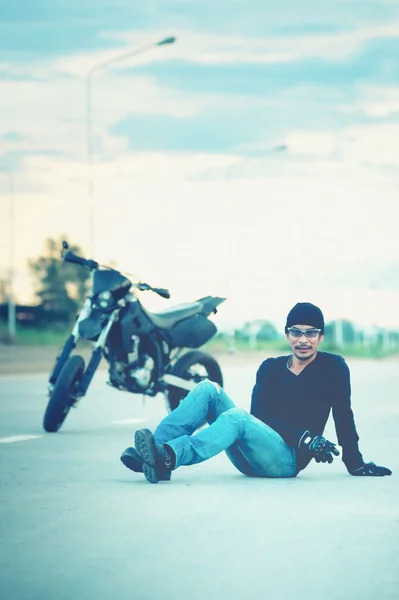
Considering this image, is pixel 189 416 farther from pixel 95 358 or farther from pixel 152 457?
pixel 95 358

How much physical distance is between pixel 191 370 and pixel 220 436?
19.5 ft

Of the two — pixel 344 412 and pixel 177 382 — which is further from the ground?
pixel 344 412

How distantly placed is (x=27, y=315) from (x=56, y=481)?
263ft

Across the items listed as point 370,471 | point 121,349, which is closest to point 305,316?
point 370,471

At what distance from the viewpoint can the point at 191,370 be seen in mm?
14922

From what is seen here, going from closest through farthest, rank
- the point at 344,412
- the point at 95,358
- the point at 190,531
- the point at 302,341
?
the point at 190,531, the point at 302,341, the point at 344,412, the point at 95,358

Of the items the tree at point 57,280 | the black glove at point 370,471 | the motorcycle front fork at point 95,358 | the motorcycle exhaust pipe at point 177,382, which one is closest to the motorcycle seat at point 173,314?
the motorcycle exhaust pipe at point 177,382

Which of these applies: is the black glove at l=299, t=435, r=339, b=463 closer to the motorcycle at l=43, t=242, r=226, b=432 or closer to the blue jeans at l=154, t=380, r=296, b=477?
the blue jeans at l=154, t=380, r=296, b=477

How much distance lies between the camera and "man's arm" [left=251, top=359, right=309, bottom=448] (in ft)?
30.0

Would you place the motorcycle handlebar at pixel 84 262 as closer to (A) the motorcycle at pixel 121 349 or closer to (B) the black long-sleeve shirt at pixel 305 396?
(A) the motorcycle at pixel 121 349

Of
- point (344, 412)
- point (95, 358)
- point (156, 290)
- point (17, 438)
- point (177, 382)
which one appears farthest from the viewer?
point (156, 290)

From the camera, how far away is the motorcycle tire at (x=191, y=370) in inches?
573

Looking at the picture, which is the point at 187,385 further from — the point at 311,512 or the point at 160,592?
the point at 160,592

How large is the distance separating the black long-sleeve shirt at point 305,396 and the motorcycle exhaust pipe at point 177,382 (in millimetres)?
5189
